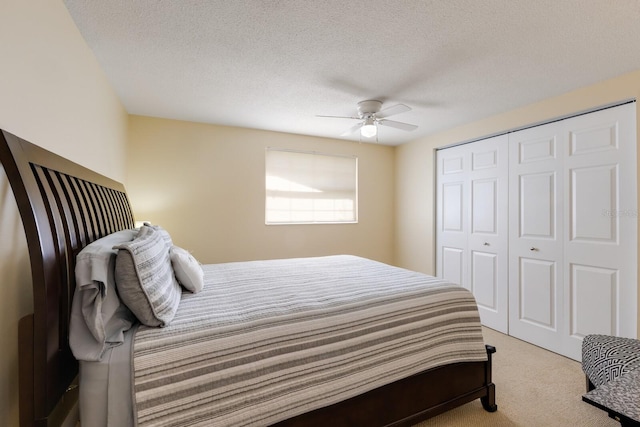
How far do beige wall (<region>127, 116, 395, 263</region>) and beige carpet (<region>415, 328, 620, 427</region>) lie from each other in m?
2.51

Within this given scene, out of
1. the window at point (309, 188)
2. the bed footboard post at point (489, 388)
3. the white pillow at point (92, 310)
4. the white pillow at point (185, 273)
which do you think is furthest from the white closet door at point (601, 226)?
the white pillow at point (92, 310)

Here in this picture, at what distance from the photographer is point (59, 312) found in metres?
1.04

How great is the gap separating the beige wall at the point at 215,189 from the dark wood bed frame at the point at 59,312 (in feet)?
5.50

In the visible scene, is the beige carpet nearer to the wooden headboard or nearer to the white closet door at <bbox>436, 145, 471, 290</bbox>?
the white closet door at <bbox>436, 145, 471, 290</bbox>

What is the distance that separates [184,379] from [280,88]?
2337 mm

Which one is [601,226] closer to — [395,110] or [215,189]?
[395,110]

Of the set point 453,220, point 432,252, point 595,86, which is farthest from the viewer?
point 432,252

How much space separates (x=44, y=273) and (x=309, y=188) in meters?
3.42

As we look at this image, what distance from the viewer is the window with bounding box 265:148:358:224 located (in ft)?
13.1

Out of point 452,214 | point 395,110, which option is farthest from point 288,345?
point 452,214

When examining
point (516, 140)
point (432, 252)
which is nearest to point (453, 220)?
point (432, 252)

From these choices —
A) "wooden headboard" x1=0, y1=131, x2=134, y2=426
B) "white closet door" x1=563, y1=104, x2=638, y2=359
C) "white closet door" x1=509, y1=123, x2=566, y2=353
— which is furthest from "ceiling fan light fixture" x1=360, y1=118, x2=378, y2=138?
"wooden headboard" x1=0, y1=131, x2=134, y2=426

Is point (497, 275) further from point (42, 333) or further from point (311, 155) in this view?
point (42, 333)

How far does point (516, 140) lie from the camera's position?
3.12 m
